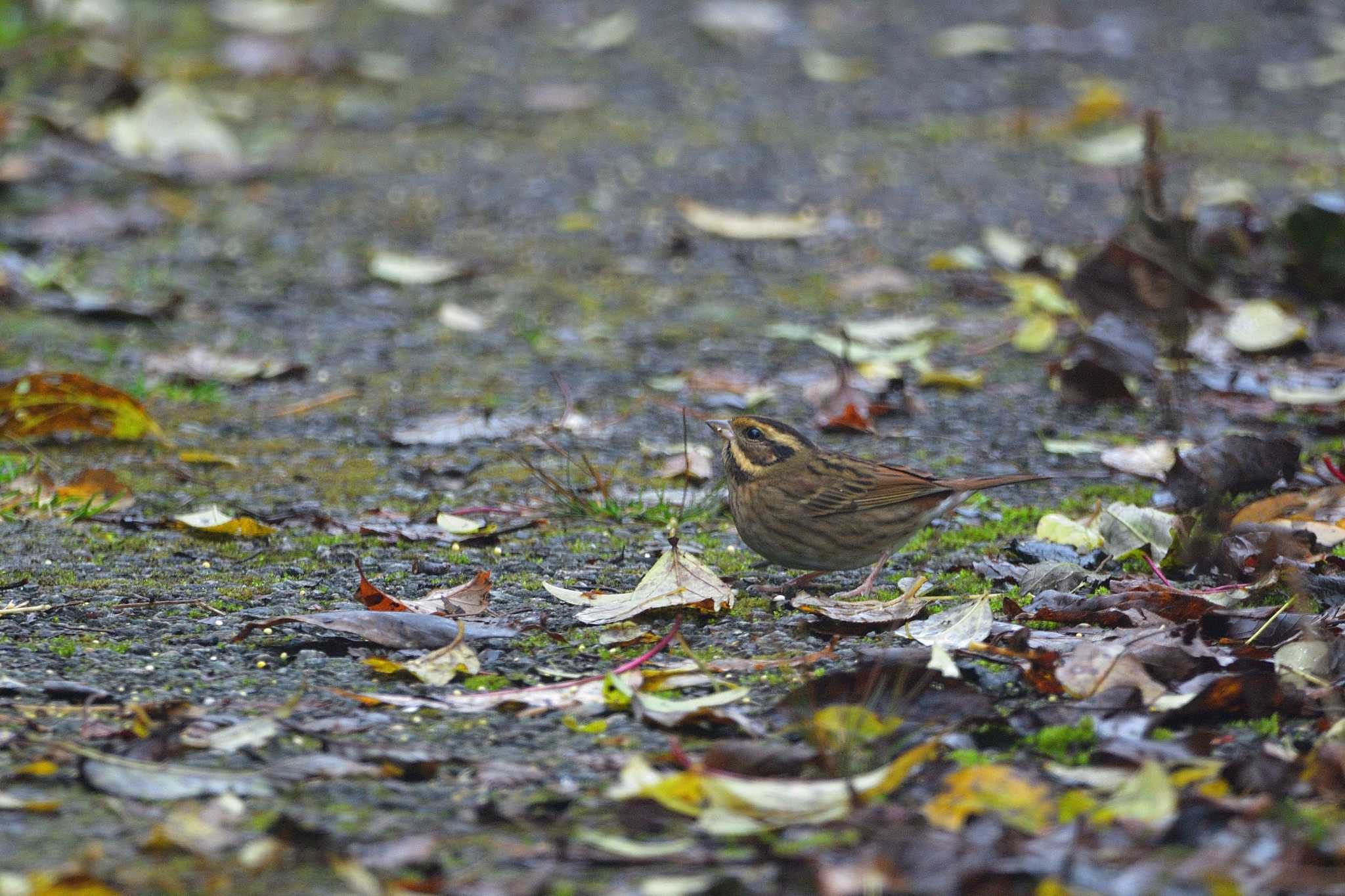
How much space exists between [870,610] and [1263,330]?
10.5ft

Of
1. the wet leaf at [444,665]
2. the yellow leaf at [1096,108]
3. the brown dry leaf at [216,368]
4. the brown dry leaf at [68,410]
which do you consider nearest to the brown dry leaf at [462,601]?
the wet leaf at [444,665]

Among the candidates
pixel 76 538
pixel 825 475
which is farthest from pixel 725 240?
pixel 76 538

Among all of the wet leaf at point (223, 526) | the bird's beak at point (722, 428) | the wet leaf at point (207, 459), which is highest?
the bird's beak at point (722, 428)

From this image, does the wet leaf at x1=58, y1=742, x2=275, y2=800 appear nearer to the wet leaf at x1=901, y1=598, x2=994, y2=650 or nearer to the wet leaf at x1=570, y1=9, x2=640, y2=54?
the wet leaf at x1=901, y1=598, x2=994, y2=650

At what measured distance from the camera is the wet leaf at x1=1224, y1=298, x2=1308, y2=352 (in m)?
6.16

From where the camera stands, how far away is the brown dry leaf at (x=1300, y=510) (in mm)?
4363

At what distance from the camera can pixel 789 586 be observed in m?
4.30

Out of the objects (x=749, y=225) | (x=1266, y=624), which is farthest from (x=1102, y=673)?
(x=749, y=225)

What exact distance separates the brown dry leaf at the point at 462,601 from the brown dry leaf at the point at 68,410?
1.80m

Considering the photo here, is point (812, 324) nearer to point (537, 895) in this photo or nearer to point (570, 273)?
point (570, 273)

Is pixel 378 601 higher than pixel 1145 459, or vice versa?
pixel 378 601

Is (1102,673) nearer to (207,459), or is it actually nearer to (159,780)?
(159,780)

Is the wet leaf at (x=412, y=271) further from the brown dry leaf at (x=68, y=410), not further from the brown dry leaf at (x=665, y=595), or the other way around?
the brown dry leaf at (x=665, y=595)

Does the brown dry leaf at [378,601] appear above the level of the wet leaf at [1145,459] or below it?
above
